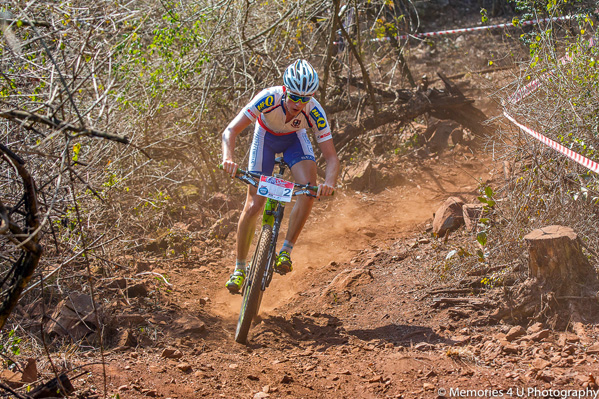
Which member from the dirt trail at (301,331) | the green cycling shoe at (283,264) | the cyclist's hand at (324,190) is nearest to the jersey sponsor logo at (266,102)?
the cyclist's hand at (324,190)

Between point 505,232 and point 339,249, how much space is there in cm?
243

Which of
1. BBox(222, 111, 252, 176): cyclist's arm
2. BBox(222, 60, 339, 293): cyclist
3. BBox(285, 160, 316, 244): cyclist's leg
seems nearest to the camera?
BBox(222, 111, 252, 176): cyclist's arm

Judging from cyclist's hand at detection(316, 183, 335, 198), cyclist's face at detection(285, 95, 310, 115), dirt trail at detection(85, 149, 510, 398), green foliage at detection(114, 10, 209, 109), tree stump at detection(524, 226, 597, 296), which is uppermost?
green foliage at detection(114, 10, 209, 109)

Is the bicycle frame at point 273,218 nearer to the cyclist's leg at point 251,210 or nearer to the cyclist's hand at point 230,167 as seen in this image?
the cyclist's leg at point 251,210

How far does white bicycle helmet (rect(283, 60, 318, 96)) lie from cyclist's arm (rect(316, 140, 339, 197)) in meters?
0.59

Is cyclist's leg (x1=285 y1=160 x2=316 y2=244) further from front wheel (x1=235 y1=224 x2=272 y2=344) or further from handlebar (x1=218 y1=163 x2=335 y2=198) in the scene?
front wheel (x1=235 y1=224 x2=272 y2=344)

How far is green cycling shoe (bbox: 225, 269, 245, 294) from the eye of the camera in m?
4.84

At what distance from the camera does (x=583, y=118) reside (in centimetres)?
514

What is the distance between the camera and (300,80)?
14.7ft

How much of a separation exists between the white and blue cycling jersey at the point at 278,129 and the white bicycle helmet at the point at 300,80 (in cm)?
36

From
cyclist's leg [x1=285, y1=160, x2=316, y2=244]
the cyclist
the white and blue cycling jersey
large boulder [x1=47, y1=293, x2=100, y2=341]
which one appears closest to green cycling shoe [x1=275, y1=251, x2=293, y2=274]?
the cyclist

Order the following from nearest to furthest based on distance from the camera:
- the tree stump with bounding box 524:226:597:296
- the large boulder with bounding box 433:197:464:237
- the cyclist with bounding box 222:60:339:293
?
the tree stump with bounding box 524:226:597:296, the cyclist with bounding box 222:60:339:293, the large boulder with bounding box 433:197:464:237

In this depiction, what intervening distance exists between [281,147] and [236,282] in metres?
1.33

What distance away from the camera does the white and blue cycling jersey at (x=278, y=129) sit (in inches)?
192
